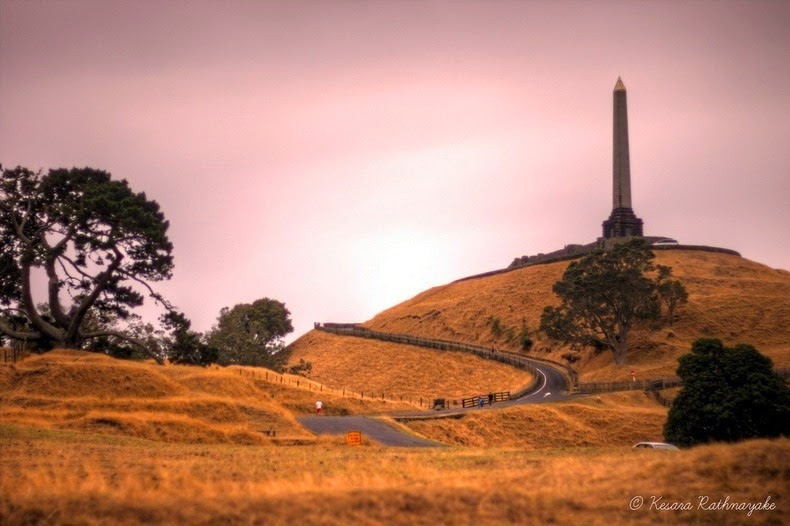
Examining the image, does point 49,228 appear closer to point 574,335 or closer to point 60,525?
point 60,525

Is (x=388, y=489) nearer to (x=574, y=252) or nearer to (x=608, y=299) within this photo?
(x=608, y=299)

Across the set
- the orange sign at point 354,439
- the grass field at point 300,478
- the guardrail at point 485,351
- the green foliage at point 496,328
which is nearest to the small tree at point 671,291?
the guardrail at point 485,351

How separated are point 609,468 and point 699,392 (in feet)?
90.6

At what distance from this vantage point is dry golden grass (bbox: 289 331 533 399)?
83.4m

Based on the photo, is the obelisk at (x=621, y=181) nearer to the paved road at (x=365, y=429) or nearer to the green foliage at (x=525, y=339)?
the green foliage at (x=525, y=339)

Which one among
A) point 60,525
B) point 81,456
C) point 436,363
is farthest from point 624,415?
point 60,525

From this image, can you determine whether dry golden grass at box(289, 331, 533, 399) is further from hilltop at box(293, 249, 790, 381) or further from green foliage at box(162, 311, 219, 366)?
green foliage at box(162, 311, 219, 366)

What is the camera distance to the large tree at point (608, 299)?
83562mm

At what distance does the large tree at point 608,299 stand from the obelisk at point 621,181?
29028 mm

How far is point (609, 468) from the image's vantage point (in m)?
20.9

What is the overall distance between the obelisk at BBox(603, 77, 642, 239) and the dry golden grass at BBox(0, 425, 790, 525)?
312ft

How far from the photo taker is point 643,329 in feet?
303

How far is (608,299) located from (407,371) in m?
25.7

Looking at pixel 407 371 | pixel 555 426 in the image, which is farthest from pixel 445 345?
pixel 555 426
